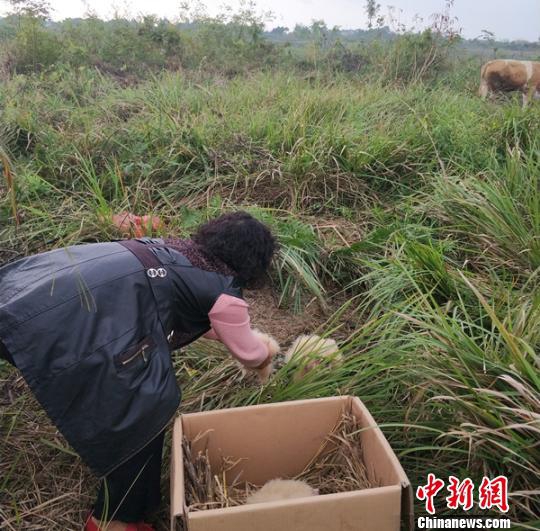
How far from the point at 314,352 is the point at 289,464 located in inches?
16.1

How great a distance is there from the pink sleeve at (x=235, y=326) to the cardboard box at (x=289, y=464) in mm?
174

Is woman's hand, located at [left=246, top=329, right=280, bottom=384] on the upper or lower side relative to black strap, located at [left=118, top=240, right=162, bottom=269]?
lower

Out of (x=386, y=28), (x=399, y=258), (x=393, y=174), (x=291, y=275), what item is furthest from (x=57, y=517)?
(x=386, y=28)

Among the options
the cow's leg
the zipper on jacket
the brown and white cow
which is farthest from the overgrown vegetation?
the brown and white cow

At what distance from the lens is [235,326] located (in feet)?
5.32

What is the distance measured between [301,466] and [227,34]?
8.23 m

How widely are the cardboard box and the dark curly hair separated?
0.43m

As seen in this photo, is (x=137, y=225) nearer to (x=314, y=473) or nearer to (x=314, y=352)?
(x=314, y=352)

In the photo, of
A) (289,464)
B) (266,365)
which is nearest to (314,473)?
(289,464)

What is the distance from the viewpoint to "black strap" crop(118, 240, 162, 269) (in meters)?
1.57

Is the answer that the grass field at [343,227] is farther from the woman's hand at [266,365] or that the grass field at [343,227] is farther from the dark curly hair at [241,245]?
the dark curly hair at [241,245]

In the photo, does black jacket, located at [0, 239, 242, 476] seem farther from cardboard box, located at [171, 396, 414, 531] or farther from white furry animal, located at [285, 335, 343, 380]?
white furry animal, located at [285, 335, 343, 380]

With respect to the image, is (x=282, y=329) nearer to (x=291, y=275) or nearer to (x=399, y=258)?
(x=291, y=275)

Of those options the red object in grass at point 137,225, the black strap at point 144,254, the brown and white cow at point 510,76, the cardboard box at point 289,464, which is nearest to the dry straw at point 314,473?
the cardboard box at point 289,464
